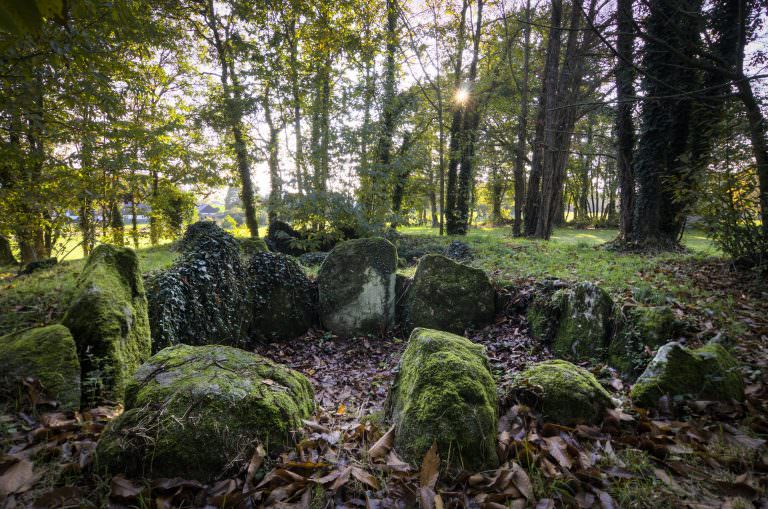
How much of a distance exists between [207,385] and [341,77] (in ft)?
37.3

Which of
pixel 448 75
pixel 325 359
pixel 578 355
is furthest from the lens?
pixel 448 75

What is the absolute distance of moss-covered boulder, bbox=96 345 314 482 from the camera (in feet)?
6.77

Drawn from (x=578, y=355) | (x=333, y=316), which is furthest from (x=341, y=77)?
(x=578, y=355)

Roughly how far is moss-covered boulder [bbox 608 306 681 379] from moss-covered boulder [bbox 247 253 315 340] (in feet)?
15.9

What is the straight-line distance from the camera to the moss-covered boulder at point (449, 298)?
A: 5.86 metres

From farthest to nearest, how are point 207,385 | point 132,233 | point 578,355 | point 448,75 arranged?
1. point 448,75
2. point 132,233
3. point 578,355
4. point 207,385

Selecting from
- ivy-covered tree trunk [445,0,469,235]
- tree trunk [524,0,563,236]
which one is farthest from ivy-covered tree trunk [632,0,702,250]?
ivy-covered tree trunk [445,0,469,235]

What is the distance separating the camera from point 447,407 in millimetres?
2420

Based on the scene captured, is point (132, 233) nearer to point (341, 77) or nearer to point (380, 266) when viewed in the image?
point (341, 77)

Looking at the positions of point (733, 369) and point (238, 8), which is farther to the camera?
point (238, 8)

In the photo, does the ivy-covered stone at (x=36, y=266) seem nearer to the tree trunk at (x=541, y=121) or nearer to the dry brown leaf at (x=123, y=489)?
the dry brown leaf at (x=123, y=489)

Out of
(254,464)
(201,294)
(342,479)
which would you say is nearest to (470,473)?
(342,479)

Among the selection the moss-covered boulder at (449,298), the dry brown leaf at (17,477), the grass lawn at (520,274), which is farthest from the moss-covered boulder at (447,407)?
the grass lawn at (520,274)

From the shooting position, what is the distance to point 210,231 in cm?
590
